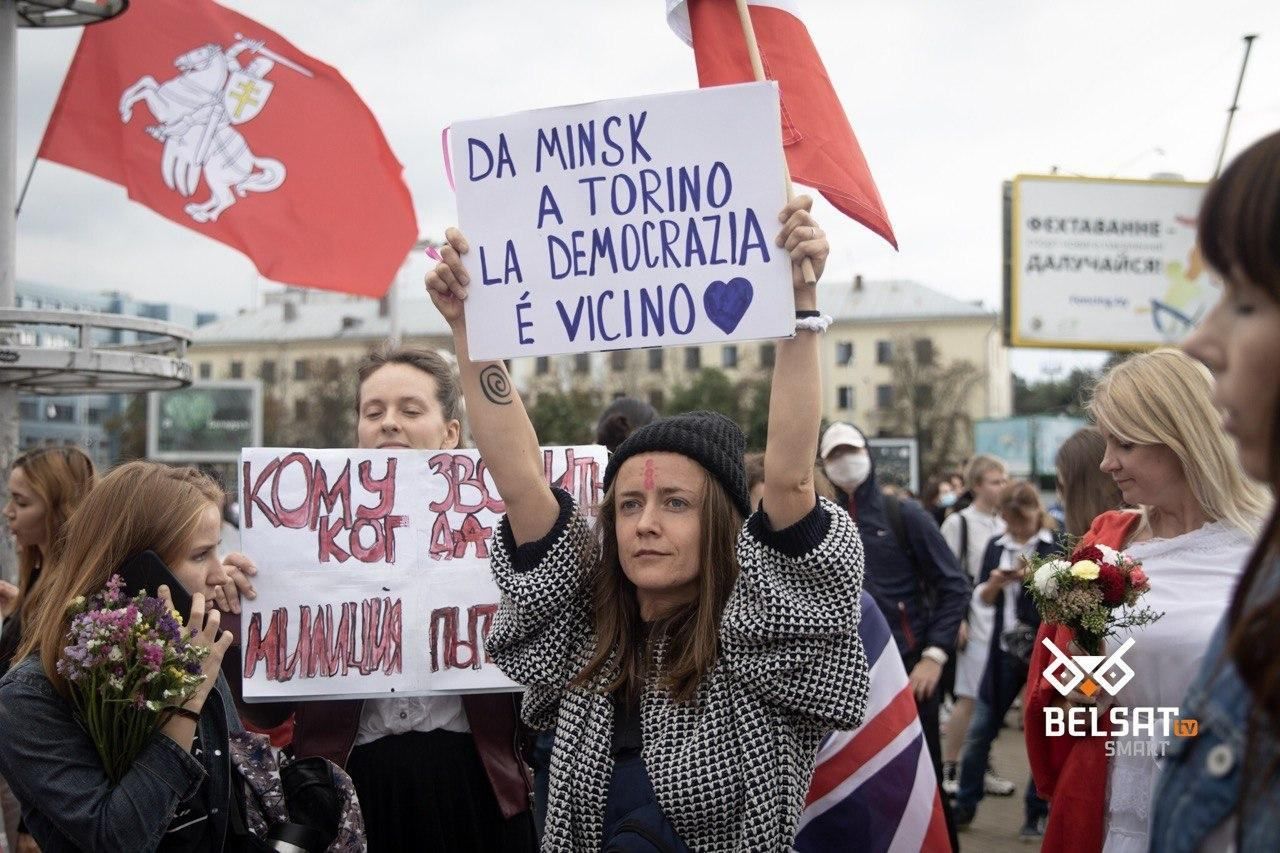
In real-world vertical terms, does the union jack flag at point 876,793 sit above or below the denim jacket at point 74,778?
below

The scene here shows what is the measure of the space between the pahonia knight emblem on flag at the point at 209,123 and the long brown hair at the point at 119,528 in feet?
10.4

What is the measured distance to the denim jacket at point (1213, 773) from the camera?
1248mm

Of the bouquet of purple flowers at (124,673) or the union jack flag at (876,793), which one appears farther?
the union jack flag at (876,793)

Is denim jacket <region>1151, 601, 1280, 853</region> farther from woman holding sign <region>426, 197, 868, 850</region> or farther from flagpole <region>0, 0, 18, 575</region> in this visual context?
flagpole <region>0, 0, 18, 575</region>

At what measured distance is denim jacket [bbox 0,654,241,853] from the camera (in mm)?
2387

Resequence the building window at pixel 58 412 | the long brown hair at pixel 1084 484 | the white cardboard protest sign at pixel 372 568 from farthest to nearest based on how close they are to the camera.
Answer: the building window at pixel 58 412 → the long brown hair at pixel 1084 484 → the white cardboard protest sign at pixel 372 568

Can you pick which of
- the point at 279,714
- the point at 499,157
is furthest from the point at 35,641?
the point at 499,157

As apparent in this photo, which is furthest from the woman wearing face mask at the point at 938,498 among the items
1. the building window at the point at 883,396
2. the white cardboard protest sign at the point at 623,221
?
the building window at the point at 883,396

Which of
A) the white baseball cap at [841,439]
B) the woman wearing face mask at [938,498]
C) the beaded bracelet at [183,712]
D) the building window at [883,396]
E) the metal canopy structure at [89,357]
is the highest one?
the building window at [883,396]

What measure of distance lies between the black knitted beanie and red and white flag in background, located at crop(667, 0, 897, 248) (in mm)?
889

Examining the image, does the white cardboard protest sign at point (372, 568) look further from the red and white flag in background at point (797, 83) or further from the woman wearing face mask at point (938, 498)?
the woman wearing face mask at point (938, 498)

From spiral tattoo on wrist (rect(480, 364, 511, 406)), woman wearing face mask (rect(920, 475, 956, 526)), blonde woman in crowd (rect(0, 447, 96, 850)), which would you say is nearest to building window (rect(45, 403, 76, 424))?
blonde woman in crowd (rect(0, 447, 96, 850))

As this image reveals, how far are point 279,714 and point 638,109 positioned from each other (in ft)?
6.52

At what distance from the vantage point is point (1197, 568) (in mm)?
2902
